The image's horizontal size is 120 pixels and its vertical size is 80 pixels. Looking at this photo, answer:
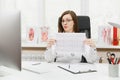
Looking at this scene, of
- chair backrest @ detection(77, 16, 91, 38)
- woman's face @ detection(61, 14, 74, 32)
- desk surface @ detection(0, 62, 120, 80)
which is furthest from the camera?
chair backrest @ detection(77, 16, 91, 38)

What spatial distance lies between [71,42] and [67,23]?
1.53ft

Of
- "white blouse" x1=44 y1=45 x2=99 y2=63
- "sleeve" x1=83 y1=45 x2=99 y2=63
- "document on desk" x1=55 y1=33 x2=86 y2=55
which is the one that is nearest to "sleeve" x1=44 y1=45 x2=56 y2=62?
"white blouse" x1=44 y1=45 x2=99 y2=63

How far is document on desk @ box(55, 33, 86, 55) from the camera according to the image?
6.29 ft

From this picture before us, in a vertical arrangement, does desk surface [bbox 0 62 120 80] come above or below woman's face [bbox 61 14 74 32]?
below

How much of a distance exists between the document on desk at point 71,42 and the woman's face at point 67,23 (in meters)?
0.39

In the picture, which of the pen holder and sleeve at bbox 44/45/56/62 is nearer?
the pen holder

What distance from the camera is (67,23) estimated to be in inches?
92.3

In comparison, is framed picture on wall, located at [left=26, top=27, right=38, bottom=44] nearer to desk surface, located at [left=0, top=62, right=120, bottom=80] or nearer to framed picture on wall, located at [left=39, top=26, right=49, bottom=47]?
framed picture on wall, located at [left=39, top=26, right=49, bottom=47]

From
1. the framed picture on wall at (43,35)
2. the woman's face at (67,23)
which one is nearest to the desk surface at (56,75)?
the woman's face at (67,23)

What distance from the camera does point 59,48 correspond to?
1953 millimetres

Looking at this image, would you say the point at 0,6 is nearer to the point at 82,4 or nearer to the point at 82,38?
the point at 82,4

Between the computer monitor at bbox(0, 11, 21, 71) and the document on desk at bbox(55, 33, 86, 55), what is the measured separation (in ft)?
1.70

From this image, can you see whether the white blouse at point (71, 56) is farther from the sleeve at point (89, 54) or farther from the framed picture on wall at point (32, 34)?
the framed picture on wall at point (32, 34)

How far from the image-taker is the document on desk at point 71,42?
1918 mm
